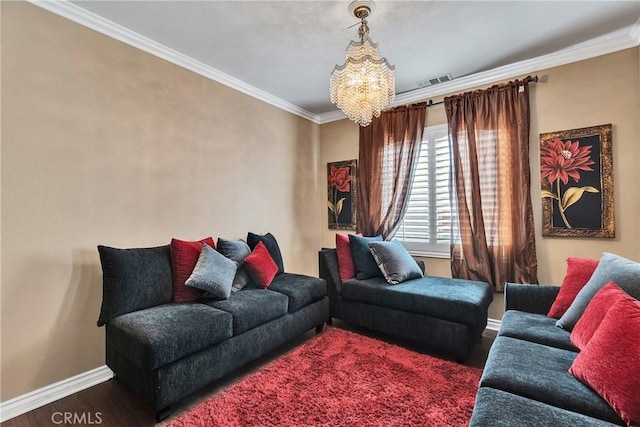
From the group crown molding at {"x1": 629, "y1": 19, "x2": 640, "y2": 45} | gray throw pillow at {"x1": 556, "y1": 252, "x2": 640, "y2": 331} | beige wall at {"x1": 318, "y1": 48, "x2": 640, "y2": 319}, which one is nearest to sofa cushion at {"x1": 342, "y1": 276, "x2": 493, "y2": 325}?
gray throw pillow at {"x1": 556, "y1": 252, "x2": 640, "y2": 331}

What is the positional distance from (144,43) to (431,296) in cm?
340

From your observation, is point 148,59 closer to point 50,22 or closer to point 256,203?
point 50,22

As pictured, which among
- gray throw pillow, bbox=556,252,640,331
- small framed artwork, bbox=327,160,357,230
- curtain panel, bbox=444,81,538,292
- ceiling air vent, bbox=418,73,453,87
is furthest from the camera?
small framed artwork, bbox=327,160,357,230

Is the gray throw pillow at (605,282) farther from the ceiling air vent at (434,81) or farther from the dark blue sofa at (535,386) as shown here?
the ceiling air vent at (434,81)

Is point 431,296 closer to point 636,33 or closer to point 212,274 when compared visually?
point 212,274

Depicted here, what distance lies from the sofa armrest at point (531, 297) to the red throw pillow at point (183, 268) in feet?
8.38

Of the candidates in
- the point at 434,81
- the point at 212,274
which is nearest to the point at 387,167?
Answer: the point at 434,81

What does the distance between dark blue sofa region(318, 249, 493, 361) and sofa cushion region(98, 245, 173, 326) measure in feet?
5.30

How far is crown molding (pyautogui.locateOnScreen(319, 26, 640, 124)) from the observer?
259 cm

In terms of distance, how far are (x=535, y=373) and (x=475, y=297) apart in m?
1.18

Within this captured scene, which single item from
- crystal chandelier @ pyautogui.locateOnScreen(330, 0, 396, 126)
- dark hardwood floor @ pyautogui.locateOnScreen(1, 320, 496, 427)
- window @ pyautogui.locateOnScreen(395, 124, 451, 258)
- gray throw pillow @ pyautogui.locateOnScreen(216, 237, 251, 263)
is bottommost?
dark hardwood floor @ pyautogui.locateOnScreen(1, 320, 496, 427)

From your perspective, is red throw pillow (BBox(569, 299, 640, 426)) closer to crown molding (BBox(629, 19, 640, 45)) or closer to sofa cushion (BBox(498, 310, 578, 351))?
sofa cushion (BBox(498, 310, 578, 351))

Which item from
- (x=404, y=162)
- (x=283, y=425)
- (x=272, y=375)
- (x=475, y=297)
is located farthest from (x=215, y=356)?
(x=404, y=162)

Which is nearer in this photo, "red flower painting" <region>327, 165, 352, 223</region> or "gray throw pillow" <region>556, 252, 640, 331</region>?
"gray throw pillow" <region>556, 252, 640, 331</region>
